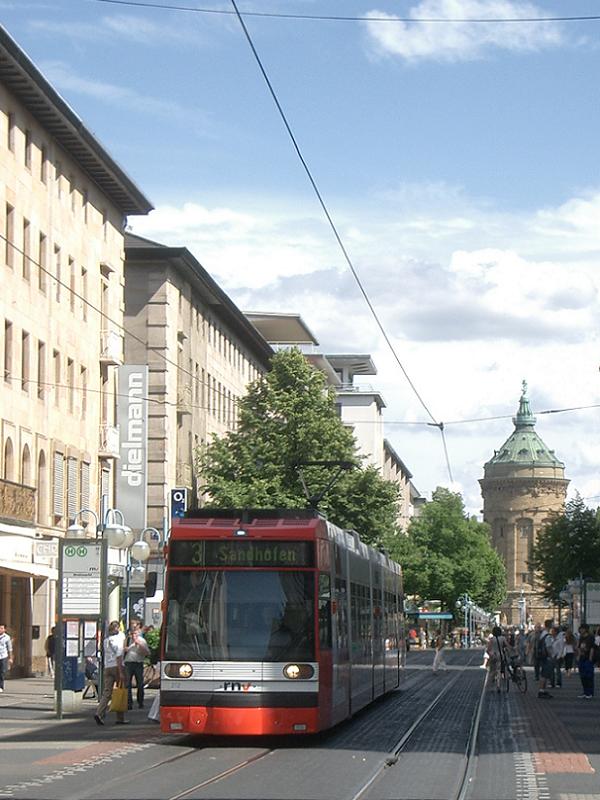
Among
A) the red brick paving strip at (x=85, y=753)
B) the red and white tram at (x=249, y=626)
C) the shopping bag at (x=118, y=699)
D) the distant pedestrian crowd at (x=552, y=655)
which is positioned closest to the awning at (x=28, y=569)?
the distant pedestrian crowd at (x=552, y=655)

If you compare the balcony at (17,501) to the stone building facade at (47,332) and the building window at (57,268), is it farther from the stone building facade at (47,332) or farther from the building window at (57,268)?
the building window at (57,268)

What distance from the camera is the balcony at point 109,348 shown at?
58.8m

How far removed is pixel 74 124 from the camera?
171ft

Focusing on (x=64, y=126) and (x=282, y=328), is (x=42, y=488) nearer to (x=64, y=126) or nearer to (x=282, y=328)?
(x=64, y=126)

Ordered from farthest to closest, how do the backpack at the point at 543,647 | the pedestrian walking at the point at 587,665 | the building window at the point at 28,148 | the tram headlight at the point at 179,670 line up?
the building window at the point at 28,148
the backpack at the point at 543,647
the pedestrian walking at the point at 587,665
the tram headlight at the point at 179,670

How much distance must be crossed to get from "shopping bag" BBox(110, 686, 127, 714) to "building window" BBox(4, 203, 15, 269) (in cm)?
2237

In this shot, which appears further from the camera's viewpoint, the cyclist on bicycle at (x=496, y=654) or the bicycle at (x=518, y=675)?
the bicycle at (x=518, y=675)

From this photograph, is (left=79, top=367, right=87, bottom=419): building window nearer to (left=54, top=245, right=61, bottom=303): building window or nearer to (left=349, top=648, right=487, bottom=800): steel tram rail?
(left=54, top=245, right=61, bottom=303): building window

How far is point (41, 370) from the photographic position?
51.8 meters

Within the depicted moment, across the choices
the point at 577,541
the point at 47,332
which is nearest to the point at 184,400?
the point at 577,541

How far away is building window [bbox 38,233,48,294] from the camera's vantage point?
51562 millimetres

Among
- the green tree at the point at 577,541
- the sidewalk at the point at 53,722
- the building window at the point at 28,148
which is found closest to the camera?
the sidewalk at the point at 53,722

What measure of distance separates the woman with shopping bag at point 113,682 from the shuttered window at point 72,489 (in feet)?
88.3

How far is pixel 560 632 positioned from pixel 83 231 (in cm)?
2044
